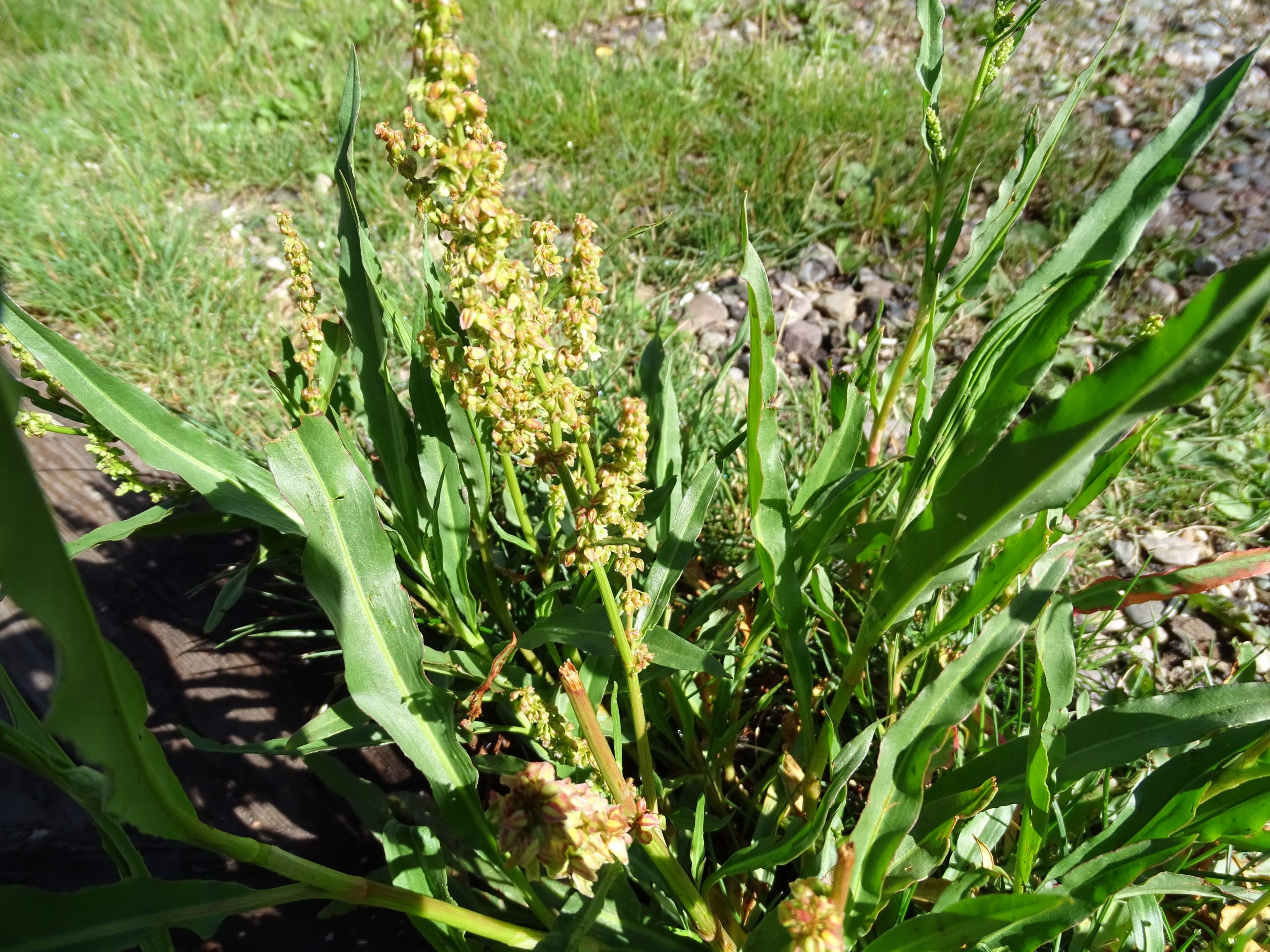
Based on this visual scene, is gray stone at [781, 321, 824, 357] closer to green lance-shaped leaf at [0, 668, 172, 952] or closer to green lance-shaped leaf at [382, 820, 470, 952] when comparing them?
green lance-shaped leaf at [382, 820, 470, 952]

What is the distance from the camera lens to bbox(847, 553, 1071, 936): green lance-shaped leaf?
0.91 m

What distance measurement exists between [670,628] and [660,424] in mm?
386

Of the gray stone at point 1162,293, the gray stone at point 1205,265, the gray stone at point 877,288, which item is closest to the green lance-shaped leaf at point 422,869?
the gray stone at point 877,288

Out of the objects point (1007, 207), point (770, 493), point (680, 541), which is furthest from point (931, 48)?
point (680, 541)

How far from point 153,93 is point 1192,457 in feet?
13.9

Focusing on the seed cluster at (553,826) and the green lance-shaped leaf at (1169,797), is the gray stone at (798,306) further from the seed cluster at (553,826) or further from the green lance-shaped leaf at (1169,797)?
the seed cluster at (553,826)

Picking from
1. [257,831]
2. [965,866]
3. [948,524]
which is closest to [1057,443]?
[948,524]

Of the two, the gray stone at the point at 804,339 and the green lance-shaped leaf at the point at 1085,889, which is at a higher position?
the gray stone at the point at 804,339

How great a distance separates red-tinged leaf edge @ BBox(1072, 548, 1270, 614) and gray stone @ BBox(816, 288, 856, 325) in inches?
53.1

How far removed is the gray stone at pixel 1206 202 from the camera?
99.7 inches

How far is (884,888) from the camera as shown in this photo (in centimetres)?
97

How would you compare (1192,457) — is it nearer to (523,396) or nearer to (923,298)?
(923,298)

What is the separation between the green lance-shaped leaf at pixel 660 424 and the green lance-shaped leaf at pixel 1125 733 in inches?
23.4

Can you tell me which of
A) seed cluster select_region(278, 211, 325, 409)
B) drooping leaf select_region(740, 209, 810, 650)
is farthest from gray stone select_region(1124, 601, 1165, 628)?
seed cluster select_region(278, 211, 325, 409)
